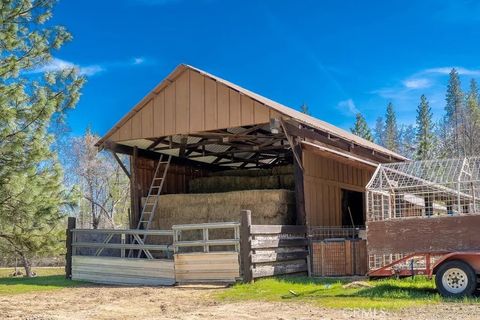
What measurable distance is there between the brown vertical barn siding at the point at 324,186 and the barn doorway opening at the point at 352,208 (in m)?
0.45

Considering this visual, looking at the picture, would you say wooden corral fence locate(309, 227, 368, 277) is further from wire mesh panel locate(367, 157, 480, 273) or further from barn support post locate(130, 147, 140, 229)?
barn support post locate(130, 147, 140, 229)

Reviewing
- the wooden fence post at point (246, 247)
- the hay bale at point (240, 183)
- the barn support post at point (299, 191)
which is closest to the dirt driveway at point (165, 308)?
the wooden fence post at point (246, 247)

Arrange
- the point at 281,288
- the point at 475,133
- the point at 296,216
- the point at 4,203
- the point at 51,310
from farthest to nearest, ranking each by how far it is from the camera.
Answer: the point at 475,133, the point at 296,216, the point at 4,203, the point at 281,288, the point at 51,310

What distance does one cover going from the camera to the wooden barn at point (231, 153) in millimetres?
16578

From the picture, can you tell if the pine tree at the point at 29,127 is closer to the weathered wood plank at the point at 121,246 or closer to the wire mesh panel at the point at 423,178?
the weathered wood plank at the point at 121,246

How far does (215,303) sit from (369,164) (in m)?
9.82

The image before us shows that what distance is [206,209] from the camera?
17781 mm

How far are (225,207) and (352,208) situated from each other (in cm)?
630

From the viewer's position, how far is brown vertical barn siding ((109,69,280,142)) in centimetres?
1641

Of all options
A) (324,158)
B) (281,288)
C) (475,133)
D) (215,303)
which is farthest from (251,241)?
A: (475,133)

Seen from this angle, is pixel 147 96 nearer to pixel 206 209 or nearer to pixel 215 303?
pixel 206 209
